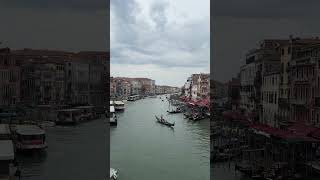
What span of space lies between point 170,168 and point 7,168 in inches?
146

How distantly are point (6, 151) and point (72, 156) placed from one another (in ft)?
6.39

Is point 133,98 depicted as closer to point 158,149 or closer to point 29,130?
point 158,149

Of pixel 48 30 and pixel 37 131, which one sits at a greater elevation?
pixel 48 30

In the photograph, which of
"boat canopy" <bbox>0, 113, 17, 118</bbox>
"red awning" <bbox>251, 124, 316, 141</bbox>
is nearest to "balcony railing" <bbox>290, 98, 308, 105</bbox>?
"red awning" <bbox>251, 124, 316, 141</bbox>

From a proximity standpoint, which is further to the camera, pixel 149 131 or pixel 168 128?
pixel 168 128

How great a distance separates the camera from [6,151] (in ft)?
15.9

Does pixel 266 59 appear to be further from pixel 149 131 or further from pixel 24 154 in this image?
pixel 149 131

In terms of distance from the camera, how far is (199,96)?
57.9ft

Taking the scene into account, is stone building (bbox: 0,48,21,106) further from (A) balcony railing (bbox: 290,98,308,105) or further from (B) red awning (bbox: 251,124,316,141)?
(A) balcony railing (bbox: 290,98,308,105)

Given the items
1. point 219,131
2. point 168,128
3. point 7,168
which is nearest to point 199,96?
point 168,128

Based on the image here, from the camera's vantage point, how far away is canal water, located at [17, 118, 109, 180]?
19.6ft

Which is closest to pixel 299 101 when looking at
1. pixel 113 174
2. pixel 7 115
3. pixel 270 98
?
pixel 270 98

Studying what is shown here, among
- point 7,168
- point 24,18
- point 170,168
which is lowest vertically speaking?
point 170,168

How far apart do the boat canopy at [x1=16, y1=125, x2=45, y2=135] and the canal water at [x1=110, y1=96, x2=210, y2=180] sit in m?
1.30
